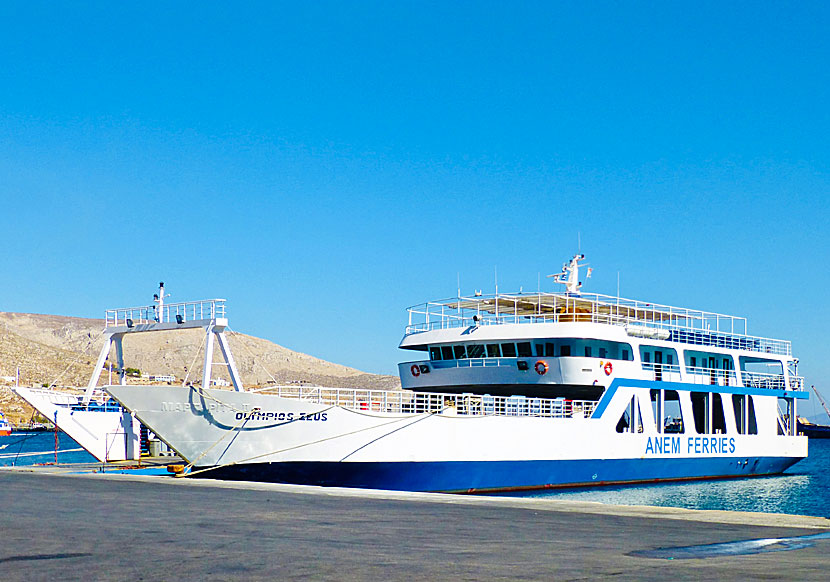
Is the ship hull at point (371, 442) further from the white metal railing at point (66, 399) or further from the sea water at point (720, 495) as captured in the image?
the white metal railing at point (66, 399)

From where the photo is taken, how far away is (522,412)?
31078 millimetres

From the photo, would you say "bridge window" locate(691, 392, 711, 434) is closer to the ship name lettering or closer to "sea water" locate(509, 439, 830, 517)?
"sea water" locate(509, 439, 830, 517)

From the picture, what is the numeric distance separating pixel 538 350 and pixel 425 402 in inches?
248

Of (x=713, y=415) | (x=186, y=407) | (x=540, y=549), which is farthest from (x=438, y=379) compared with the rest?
(x=540, y=549)

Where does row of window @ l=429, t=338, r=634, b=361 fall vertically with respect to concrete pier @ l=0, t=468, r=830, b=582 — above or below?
above

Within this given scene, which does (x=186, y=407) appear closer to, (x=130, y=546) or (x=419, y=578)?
(x=130, y=546)

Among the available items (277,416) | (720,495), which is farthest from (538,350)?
(277,416)

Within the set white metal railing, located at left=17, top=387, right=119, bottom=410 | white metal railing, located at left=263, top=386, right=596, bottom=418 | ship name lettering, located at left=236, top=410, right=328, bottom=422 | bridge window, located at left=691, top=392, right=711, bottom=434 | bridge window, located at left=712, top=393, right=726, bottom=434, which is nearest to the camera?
ship name lettering, located at left=236, top=410, right=328, bottom=422

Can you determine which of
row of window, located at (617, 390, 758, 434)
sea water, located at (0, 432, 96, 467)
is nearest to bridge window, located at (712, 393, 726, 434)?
row of window, located at (617, 390, 758, 434)

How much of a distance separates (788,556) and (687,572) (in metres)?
1.85

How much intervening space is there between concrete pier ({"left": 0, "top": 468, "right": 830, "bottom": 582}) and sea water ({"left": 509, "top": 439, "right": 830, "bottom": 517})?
13472mm

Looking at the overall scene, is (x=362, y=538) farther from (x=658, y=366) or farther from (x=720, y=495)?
(x=658, y=366)

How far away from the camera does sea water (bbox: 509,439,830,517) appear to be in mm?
30438

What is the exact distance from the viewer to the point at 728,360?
4150 centimetres
